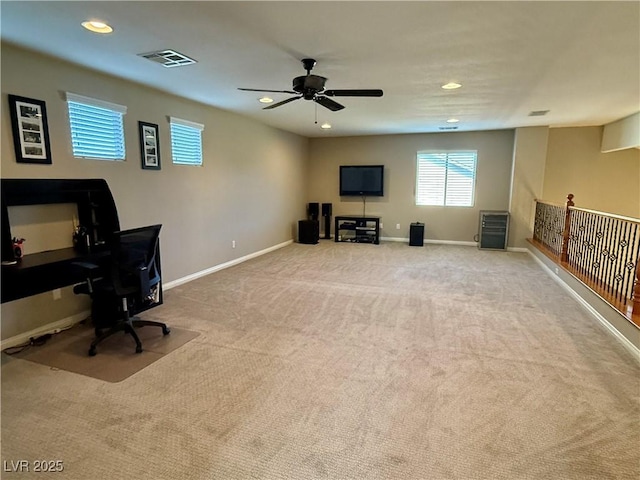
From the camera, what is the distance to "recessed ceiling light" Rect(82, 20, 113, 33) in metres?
2.43

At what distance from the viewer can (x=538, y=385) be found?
2426 mm

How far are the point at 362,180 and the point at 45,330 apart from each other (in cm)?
667

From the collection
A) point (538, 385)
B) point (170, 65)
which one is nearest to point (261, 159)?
point (170, 65)

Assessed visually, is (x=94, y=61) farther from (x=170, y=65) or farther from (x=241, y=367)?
(x=241, y=367)

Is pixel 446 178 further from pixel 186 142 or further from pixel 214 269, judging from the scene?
pixel 186 142

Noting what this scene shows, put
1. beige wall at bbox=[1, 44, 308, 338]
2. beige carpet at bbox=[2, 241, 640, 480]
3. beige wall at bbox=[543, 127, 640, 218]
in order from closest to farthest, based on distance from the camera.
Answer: beige carpet at bbox=[2, 241, 640, 480], beige wall at bbox=[1, 44, 308, 338], beige wall at bbox=[543, 127, 640, 218]

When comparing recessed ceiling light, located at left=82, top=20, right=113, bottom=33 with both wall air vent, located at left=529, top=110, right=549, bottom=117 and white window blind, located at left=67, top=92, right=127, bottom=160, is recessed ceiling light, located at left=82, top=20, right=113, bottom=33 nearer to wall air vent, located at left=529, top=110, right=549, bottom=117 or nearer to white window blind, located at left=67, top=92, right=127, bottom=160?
white window blind, located at left=67, top=92, right=127, bottom=160

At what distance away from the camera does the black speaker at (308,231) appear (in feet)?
26.2

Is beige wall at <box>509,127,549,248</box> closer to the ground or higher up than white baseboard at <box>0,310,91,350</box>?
higher up

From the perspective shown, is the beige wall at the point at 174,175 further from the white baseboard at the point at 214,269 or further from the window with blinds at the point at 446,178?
the window with blinds at the point at 446,178

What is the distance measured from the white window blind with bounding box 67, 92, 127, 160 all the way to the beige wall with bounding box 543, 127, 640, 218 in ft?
25.3

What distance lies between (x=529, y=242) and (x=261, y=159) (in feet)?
18.2

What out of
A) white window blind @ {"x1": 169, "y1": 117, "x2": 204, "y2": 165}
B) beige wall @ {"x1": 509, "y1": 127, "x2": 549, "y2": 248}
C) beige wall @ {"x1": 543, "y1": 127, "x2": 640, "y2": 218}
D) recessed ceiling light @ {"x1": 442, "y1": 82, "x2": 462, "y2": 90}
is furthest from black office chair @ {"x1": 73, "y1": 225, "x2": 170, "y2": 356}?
beige wall @ {"x1": 543, "y1": 127, "x2": 640, "y2": 218}

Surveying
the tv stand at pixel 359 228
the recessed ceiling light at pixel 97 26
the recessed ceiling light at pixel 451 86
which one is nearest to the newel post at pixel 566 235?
the recessed ceiling light at pixel 451 86
